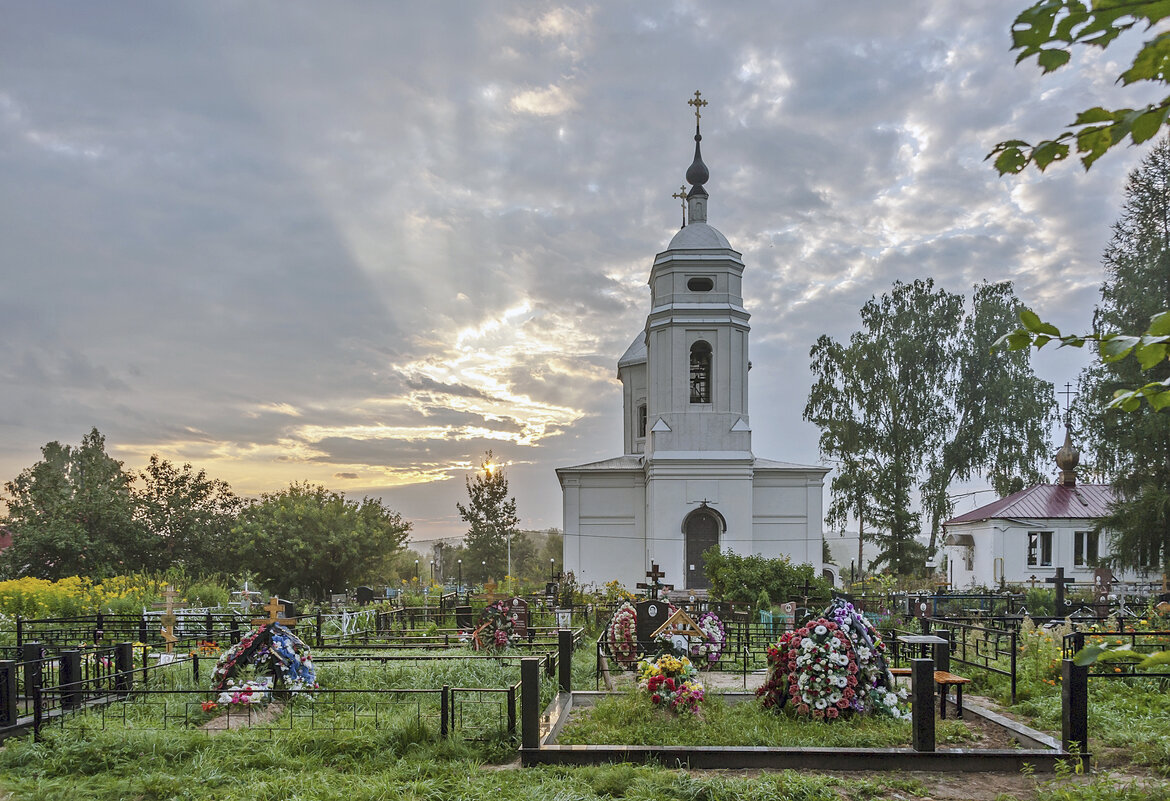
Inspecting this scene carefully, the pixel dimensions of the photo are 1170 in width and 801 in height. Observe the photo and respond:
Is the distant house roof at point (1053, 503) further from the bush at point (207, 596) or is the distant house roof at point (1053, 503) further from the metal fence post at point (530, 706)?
the metal fence post at point (530, 706)

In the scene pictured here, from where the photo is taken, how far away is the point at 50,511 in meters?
30.7

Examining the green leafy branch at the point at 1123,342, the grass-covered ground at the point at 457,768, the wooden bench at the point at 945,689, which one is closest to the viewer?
the green leafy branch at the point at 1123,342

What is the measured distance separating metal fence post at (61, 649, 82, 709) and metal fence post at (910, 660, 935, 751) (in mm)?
9832

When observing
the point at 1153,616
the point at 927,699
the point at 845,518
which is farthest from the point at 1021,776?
the point at 845,518

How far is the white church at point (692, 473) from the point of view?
1133 inches

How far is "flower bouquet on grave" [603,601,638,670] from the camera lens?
1371cm

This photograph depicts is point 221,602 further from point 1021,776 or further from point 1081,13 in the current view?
point 1081,13

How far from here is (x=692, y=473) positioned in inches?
1136

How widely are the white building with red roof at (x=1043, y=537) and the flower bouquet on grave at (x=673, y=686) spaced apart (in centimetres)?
2514

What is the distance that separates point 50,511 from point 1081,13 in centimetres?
3617

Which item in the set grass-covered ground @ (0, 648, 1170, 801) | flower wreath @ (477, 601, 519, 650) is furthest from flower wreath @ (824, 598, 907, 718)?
flower wreath @ (477, 601, 519, 650)

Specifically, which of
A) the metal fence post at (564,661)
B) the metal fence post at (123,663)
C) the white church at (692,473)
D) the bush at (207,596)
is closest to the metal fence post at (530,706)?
the metal fence post at (564,661)

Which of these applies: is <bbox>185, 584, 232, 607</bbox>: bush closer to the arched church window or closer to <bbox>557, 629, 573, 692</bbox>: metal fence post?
<bbox>557, 629, 573, 692</bbox>: metal fence post

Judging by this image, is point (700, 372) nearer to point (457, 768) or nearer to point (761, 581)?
point (761, 581)
